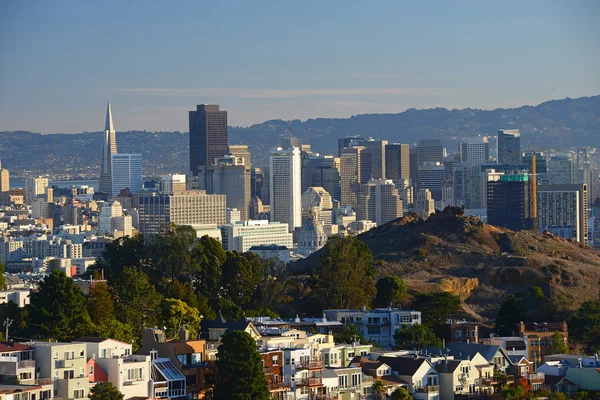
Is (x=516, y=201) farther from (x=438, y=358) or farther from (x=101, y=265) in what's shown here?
(x=438, y=358)

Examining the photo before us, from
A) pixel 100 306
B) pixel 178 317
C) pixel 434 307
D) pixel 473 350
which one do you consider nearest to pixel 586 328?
pixel 434 307

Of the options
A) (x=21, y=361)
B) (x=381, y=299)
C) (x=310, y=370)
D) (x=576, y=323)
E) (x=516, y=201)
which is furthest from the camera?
(x=516, y=201)

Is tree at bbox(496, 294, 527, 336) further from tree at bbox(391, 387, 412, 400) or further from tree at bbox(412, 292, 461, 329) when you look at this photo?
tree at bbox(391, 387, 412, 400)

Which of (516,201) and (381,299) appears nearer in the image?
(381,299)

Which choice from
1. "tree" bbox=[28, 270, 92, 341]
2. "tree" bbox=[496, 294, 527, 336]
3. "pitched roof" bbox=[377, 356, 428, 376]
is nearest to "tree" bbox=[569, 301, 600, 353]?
"tree" bbox=[496, 294, 527, 336]

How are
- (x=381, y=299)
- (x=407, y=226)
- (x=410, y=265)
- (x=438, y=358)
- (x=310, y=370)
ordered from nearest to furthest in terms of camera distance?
(x=310, y=370), (x=438, y=358), (x=381, y=299), (x=410, y=265), (x=407, y=226)

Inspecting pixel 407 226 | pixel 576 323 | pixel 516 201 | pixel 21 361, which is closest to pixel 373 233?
pixel 407 226

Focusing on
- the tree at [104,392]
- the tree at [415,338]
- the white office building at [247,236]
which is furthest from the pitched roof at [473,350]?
the white office building at [247,236]
